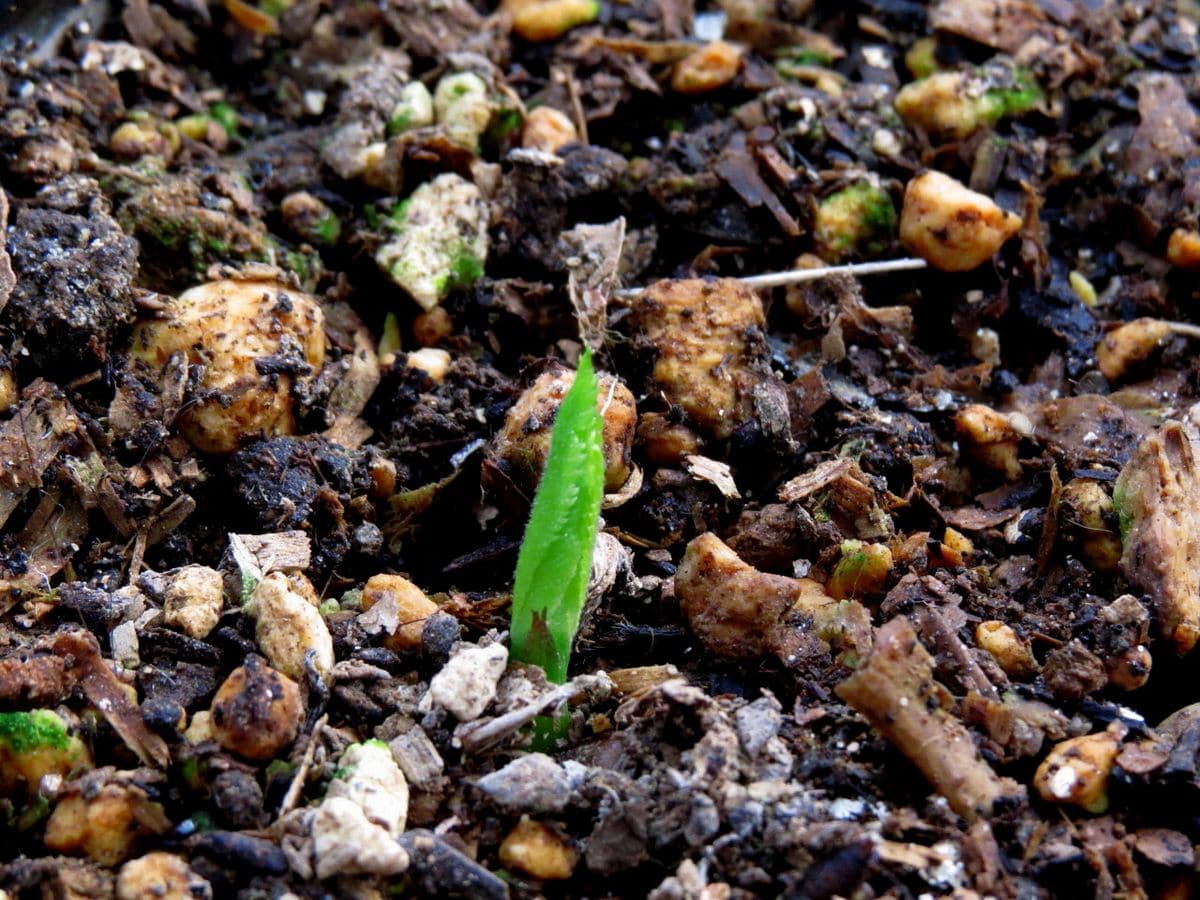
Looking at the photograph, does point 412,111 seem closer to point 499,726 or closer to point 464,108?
point 464,108

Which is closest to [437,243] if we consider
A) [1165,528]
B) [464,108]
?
[464,108]

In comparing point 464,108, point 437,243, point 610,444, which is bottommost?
point 610,444

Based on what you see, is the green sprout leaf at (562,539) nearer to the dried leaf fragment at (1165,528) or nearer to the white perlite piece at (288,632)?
the white perlite piece at (288,632)

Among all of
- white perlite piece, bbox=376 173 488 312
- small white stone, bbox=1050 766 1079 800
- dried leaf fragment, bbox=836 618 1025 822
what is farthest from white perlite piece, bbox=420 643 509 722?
white perlite piece, bbox=376 173 488 312

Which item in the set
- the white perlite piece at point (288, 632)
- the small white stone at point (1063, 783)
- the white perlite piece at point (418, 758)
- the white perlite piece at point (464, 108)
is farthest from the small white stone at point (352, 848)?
the white perlite piece at point (464, 108)

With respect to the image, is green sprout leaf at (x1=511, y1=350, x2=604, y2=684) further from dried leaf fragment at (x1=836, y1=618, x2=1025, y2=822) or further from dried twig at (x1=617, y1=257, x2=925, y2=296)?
dried twig at (x1=617, y1=257, x2=925, y2=296)

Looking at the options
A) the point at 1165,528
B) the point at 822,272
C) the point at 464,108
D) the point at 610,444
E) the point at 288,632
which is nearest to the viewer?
the point at 288,632

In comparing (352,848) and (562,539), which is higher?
(562,539)
